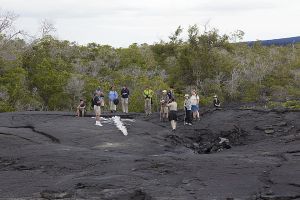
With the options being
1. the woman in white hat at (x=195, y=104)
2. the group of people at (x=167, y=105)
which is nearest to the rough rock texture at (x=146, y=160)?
the group of people at (x=167, y=105)

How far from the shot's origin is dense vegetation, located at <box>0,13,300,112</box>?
33.6 meters

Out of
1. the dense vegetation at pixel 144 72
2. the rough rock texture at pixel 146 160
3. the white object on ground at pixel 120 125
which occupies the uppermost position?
the dense vegetation at pixel 144 72

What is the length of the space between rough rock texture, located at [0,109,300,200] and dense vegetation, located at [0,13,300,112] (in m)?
11.3

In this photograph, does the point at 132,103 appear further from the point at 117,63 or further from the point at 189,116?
the point at 117,63

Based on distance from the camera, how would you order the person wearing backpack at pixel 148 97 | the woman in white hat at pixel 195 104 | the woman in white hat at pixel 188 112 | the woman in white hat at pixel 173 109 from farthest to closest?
1. the person wearing backpack at pixel 148 97
2. the woman in white hat at pixel 195 104
3. the woman in white hat at pixel 188 112
4. the woman in white hat at pixel 173 109

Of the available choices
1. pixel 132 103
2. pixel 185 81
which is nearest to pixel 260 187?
pixel 132 103

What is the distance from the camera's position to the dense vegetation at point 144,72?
33.6m

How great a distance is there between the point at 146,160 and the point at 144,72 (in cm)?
2929

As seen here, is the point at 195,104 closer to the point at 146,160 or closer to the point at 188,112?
the point at 188,112

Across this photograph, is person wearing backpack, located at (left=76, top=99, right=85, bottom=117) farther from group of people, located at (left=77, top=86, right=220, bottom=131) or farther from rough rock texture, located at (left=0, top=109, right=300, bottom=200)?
rough rock texture, located at (left=0, top=109, right=300, bottom=200)

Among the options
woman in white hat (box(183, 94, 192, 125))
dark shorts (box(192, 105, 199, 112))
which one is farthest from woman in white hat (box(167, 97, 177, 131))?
dark shorts (box(192, 105, 199, 112))

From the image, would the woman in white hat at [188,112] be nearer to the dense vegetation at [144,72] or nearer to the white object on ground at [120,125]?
the white object on ground at [120,125]

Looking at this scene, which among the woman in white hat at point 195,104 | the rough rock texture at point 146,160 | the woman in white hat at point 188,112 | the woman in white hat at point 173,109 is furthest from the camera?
the woman in white hat at point 195,104

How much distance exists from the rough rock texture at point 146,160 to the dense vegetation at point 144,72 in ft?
37.1
